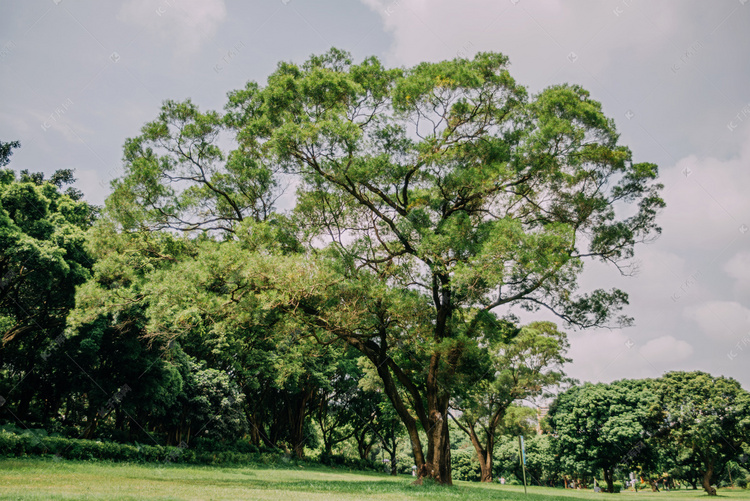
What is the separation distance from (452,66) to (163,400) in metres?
19.3

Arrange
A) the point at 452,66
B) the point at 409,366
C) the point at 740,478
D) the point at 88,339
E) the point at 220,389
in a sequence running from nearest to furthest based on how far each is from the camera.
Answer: the point at 452,66
the point at 88,339
the point at 409,366
the point at 220,389
the point at 740,478

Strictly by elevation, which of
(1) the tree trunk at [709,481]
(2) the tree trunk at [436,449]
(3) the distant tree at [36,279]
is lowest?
(1) the tree trunk at [709,481]

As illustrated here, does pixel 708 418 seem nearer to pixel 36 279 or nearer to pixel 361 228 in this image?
pixel 361 228

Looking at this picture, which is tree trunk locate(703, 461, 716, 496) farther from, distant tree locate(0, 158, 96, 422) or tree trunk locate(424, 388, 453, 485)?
distant tree locate(0, 158, 96, 422)

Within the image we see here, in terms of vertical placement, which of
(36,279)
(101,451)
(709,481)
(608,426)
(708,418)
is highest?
(36,279)

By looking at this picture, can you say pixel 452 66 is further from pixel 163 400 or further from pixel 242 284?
pixel 163 400

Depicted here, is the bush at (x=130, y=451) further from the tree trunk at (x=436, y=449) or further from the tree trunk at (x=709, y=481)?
the tree trunk at (x=709, y=481)

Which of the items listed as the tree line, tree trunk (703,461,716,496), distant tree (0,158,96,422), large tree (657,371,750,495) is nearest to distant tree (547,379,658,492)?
large tree (657,371,750,495)

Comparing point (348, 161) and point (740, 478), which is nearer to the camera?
point (348, 161)

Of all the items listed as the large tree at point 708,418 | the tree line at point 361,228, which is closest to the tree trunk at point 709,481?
the large tree at point 708,418

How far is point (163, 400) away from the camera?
67.3 ft

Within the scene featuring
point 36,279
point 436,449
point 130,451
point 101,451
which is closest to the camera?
point 436,449

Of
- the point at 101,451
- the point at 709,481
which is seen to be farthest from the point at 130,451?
the point at 709,481

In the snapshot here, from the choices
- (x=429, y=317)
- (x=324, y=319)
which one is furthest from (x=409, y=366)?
(x=324, y=319)
